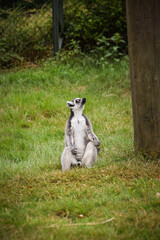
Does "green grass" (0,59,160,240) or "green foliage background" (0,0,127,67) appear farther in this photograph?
"green foliage background" (0,0,127,67)

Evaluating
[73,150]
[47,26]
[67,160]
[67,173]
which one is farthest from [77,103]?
[47,26]

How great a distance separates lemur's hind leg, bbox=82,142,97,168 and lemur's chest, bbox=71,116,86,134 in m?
0.21

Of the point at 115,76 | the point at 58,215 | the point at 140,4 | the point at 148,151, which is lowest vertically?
the point at 58,215

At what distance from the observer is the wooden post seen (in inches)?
143

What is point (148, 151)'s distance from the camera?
3834 mm

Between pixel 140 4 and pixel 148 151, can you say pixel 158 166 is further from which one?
pixel 140 4

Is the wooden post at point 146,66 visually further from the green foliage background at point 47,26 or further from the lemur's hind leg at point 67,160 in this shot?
the green foliage background at point 47,26

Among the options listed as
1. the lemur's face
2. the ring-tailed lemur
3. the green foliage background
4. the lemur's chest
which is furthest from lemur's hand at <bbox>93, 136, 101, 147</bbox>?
the green foliage background

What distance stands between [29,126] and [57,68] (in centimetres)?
275

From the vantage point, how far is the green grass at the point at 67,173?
2.60 m

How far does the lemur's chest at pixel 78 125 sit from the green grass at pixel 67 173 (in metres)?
0.50

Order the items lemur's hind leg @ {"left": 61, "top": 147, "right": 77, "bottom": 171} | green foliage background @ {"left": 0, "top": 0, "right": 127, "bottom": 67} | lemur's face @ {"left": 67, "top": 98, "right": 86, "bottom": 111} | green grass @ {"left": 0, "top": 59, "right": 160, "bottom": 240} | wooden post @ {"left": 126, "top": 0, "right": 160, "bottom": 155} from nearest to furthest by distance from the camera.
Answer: green grass @ {"left": 0, "top": 59, "right": 160, "bottom": 240} < wooden post @ {"left": 126, "top": 0, "right": 160, "bottom": 155} < lemur's hind leg @ {"left": 61, "top": 147, "right": 77, "bottom": 171} < lemur's face @ {"left": 67, "top": 98, "right": 86, "bottom": 111} < green foliage background @ {"left": 0, "top": 0, "right": 127, "bottom": 67}

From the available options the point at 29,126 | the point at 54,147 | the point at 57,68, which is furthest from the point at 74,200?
the point at 57,68

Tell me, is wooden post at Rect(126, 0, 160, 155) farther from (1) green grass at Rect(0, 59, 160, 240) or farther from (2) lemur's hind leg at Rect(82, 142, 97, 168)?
(2) lemur's hind leg at Rect(82, 142, 97, 168)
